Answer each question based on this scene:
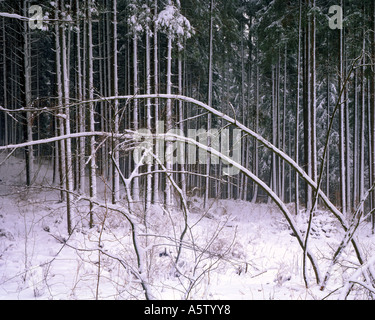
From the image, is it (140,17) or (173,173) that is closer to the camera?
(173,173)

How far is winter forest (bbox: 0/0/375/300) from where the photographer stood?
294 centimetres

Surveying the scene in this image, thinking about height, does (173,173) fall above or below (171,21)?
below

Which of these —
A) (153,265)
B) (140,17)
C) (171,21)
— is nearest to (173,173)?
(153,265)

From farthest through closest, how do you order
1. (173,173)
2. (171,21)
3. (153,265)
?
1. (171,21)
2. (173,173)
3. (153,265)

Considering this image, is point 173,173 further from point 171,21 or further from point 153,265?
point 171,21

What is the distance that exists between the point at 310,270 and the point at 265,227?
5434mm

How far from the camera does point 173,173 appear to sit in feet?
25.9

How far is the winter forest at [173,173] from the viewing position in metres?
2.94

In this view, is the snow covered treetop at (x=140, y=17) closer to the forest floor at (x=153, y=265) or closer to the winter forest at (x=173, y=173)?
the winter forest at (x=173, y=173)

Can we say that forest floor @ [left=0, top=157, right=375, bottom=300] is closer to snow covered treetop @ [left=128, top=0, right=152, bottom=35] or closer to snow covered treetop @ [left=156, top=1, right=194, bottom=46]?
snow covered treetop @ [left=156, top=1, right=194, bottom=46]

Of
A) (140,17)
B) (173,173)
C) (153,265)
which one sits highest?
(140,17)

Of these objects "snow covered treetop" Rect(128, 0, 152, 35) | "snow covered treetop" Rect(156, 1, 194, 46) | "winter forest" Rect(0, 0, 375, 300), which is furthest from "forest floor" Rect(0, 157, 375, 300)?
"snow covered treetop" Rect(128, 0, 152, 35)
